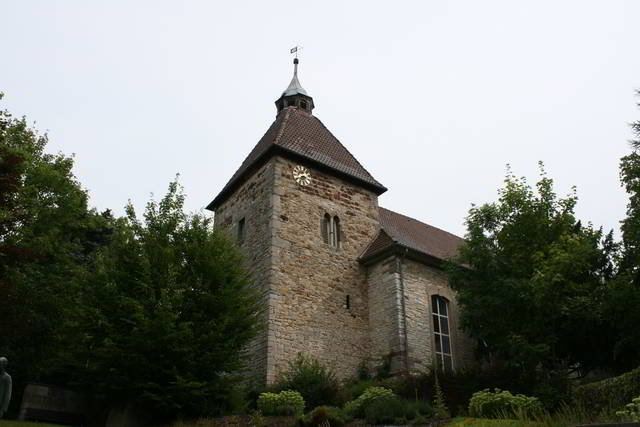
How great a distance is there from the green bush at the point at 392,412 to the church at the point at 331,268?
4.91 m

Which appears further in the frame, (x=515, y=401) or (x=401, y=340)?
(x=401, y=340)

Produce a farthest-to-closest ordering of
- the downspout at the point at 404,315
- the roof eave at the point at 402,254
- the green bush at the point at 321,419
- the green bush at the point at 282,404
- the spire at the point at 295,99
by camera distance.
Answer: the spire at the point at 295,99, the roof eave at the point at 402,254, the downspout at the point at 404,315, the green bush at the point at 282,404, the green bush at the point at 321,419

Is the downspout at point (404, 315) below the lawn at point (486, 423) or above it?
above

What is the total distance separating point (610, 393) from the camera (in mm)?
12000

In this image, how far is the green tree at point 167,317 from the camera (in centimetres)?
1376

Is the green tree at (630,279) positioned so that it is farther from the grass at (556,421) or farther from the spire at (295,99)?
the spire at (295,99)

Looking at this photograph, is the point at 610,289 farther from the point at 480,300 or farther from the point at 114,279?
the point at 114,279

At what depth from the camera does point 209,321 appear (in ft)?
48.8

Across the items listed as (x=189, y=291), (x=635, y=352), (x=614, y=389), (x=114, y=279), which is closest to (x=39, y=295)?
(x=114, y=279)

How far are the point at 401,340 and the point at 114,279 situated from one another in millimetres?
8463

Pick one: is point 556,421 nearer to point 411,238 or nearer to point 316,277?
point 316,277

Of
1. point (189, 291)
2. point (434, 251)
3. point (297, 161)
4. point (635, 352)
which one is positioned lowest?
point (635, 352)

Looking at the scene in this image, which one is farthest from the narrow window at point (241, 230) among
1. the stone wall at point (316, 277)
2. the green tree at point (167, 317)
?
the green tree at point (167, 317)

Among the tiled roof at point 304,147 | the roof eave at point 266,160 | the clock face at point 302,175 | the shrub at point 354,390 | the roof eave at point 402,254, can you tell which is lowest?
the shrub at point 354,390
